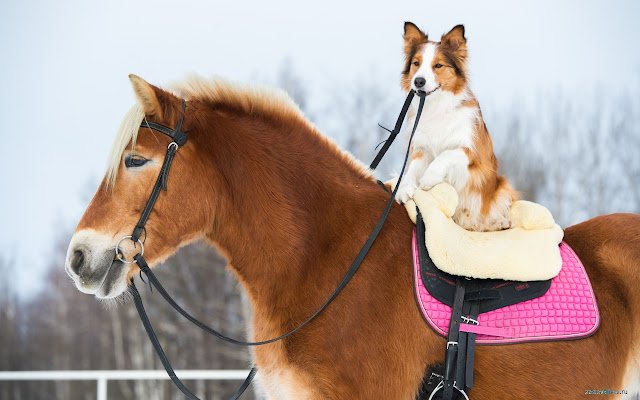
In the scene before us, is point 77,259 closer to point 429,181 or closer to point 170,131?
point 170,131

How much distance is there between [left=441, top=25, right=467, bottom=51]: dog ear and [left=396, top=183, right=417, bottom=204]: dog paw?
915 mm

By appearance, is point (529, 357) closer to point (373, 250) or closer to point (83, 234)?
point (373, 250)

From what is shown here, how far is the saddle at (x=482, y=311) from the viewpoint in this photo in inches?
114

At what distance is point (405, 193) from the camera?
3328mm

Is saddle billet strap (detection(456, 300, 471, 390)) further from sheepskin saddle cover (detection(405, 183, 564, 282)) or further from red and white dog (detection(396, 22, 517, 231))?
red and white dog (detection(396, 22, 517, 231))

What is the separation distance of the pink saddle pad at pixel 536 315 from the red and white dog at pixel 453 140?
1.35 feet

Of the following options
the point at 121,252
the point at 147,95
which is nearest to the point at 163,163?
the point at 147,95

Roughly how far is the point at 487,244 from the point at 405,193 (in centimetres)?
49

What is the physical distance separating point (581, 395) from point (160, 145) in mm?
2309

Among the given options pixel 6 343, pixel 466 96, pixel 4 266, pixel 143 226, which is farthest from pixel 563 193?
pixel 4 266

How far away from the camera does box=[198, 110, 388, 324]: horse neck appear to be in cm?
310

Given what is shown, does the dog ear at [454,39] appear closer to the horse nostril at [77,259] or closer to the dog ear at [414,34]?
the dog ear at [414,34]

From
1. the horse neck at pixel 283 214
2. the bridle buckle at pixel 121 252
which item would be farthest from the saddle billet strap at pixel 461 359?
the bridle buckle at pixel 121 252

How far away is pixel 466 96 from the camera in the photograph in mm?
3625
